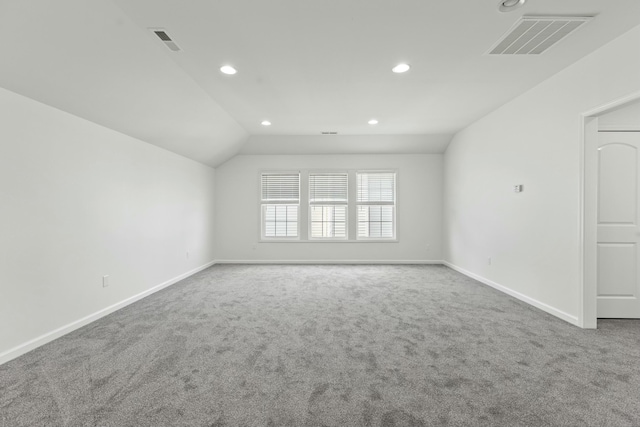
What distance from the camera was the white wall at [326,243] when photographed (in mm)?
6152

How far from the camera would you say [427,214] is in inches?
243

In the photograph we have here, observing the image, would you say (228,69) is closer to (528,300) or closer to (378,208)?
(378,208)

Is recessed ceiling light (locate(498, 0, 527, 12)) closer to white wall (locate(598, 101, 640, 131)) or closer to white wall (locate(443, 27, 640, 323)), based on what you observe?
white wall (locate(443, 27, 640, 323))

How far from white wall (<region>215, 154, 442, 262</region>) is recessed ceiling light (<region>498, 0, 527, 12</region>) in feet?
13.9

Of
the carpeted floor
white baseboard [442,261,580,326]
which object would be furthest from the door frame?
the carpeted floor

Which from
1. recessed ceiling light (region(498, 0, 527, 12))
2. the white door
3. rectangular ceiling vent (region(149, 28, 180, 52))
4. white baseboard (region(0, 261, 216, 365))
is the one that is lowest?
white baseboard (region(0, 261, 216, 365))

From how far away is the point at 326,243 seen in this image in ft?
20.5

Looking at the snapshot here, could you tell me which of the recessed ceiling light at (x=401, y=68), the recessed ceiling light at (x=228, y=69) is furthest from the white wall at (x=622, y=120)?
the recessed ceiling light at (x=228, y=69)

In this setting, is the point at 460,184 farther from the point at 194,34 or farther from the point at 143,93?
the point at 143,93

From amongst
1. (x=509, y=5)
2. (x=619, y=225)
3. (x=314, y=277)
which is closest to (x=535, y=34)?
(x=509, y=5)

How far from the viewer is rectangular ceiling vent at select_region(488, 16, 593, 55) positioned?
6.89 feet

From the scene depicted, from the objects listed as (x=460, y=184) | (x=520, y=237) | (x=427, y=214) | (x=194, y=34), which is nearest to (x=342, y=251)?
(x=427, y=214)

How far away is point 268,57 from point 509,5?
2022mm

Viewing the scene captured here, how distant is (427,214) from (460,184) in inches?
44.2
